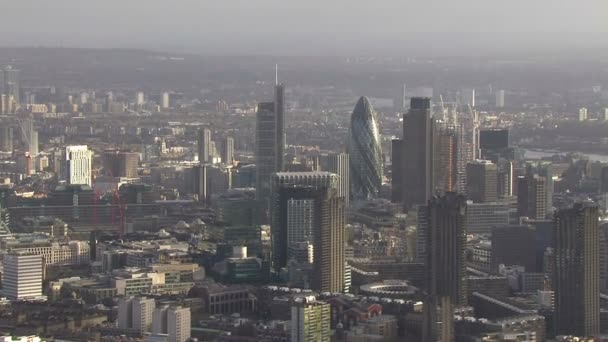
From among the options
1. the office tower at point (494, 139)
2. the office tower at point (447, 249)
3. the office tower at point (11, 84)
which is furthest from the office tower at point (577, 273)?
the office tower at point (11, 84)

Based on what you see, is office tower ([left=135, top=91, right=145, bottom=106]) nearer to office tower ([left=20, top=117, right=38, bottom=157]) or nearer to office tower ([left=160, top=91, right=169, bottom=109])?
office tower ([left=160, top=91, right=169, bottom=109])

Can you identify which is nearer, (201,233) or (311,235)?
(311,235)

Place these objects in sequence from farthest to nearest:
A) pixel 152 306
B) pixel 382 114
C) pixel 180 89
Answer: pixel 180 89, pixel 382 114, pixel 152 306

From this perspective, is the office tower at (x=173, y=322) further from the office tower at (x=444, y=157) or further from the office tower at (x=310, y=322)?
the office tower at (x=444, y=157)

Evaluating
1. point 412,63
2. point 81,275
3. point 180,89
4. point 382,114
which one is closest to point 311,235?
point 81,275

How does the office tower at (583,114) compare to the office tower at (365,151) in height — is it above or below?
above

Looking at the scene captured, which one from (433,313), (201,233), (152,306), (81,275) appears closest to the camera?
(433,313)

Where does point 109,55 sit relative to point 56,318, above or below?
above

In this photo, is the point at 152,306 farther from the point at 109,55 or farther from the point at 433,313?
the point at 109,55
